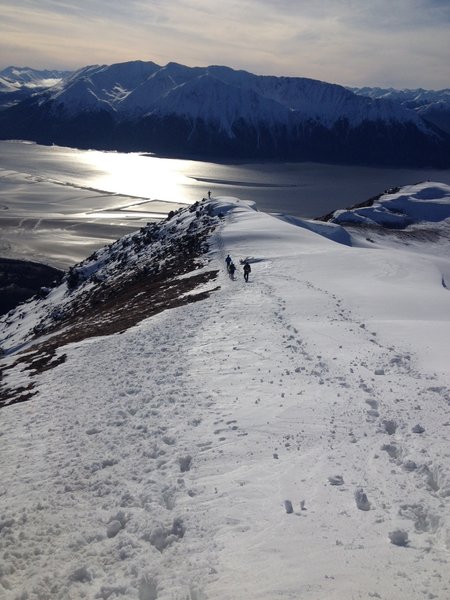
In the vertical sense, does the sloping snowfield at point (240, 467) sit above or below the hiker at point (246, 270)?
below

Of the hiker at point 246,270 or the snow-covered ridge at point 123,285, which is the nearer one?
the hiker at point 246,270

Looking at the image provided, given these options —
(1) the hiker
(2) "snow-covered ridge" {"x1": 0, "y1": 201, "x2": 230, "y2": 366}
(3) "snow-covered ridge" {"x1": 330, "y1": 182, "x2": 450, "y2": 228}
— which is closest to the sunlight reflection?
(3) "snow-covered ridge" {"x1": 330, "y1": 182, "x2": 450, "y2": 228}

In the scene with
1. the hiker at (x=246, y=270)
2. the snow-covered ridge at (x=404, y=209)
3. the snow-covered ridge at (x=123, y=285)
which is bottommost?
the snow-covered ridge at (x=123, y=285)

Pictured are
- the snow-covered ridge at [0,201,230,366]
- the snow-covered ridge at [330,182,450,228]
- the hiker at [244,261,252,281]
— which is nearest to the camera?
the hiker at [244,261,252,281]

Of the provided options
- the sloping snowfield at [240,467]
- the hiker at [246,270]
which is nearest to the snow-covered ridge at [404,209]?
the hiker at [246,270]

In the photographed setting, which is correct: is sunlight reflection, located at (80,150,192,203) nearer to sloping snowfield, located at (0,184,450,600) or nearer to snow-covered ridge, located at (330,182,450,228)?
snow-covered ridge, located at (330,182,450,228)

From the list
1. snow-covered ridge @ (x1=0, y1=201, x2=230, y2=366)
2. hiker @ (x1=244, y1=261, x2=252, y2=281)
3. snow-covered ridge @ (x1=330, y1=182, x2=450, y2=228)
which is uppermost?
snow-covered ridge @ (x1=330, y1=182, x2=450, y2=228)

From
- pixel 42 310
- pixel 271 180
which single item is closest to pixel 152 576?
pixel 42 310

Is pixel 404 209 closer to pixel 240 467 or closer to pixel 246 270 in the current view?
pixel 246 270

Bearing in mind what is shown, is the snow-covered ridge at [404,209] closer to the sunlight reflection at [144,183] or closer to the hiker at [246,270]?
the hiker at [246,270]
